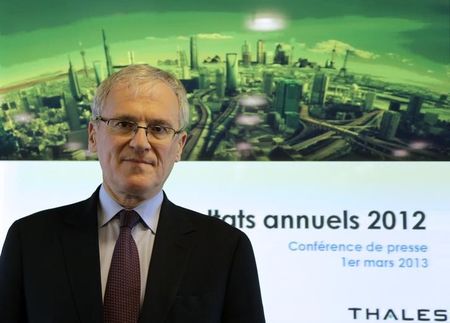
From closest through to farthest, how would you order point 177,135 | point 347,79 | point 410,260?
1. point 177,135
2. point 410,260
3. point 347,79

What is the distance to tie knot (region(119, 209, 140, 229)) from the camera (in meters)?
1.01

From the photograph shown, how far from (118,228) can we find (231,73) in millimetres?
950

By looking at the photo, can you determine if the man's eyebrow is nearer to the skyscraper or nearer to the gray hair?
the gray hair

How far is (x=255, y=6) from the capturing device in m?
1.81

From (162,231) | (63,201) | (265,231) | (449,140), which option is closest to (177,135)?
(162,231)

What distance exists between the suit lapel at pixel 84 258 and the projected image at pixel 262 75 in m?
0.79

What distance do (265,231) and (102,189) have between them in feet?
2.60

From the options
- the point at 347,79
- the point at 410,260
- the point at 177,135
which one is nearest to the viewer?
the point at 177,135

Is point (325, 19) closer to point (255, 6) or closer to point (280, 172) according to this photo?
point (255, 6)

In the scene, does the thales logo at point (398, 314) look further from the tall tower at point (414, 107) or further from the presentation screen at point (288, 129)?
the tall tower at point (414, 107)

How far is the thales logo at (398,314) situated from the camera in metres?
1.63

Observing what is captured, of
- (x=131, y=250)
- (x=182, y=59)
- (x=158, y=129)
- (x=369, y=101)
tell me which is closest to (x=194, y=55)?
(x=182, y=59)

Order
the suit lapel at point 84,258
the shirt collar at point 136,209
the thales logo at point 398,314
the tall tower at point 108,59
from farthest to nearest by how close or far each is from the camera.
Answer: the tall tower at point 108,59, the thales logo at point 398,314, the shirt collar at point 136,209, the suit lapel at point 84,258

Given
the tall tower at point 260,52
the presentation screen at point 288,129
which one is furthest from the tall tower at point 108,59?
the tall tower at point 260,52
